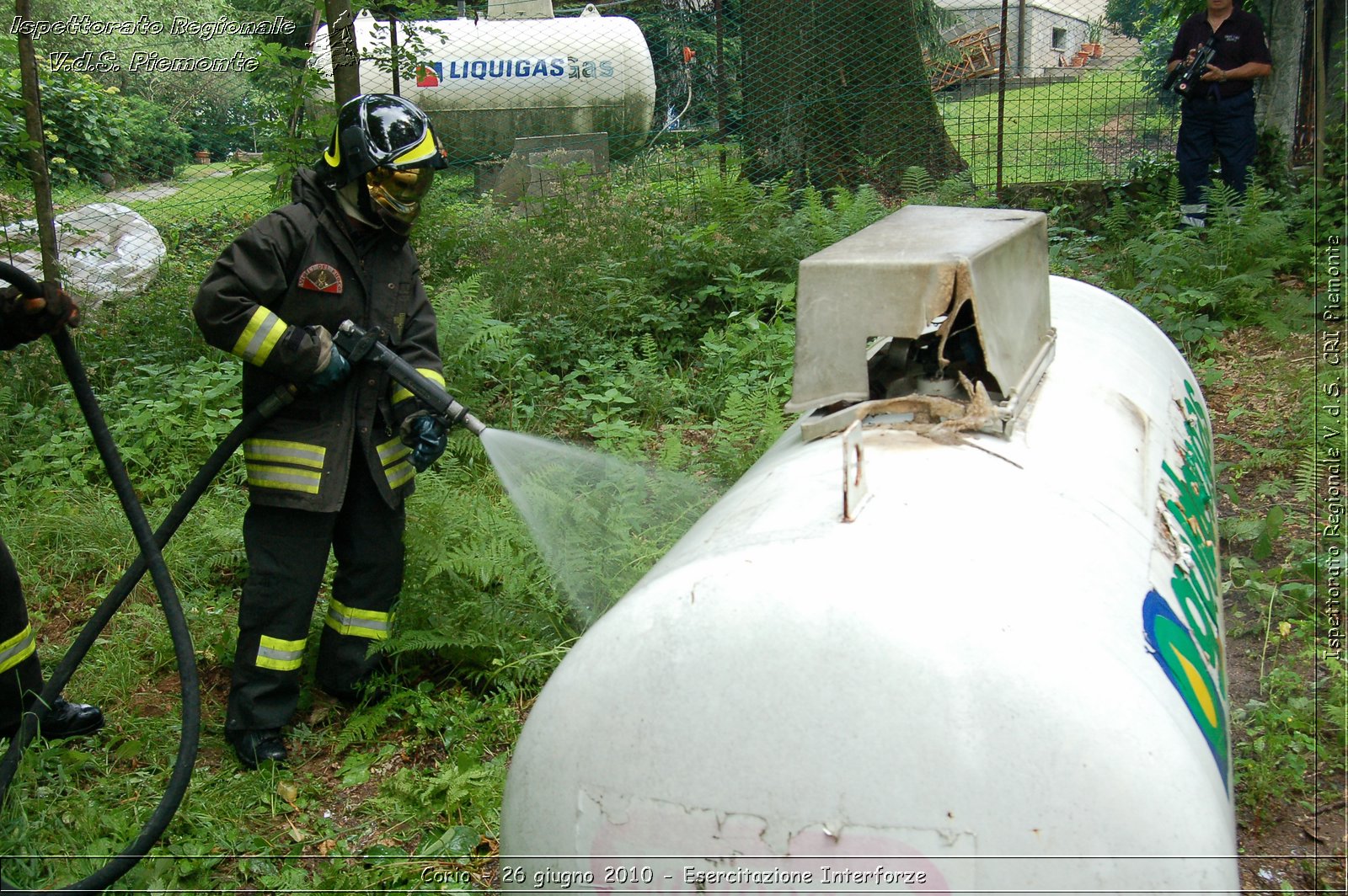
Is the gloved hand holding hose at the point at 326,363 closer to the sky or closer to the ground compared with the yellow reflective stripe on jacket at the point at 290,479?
closer to the sky

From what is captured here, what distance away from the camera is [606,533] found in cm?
418

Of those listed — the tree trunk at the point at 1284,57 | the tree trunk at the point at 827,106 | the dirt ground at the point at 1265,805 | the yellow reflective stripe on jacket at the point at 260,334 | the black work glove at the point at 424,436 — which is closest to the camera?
the dirt ground at the point at 1265,805

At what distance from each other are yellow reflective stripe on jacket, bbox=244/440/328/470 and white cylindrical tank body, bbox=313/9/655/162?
31.0 ft

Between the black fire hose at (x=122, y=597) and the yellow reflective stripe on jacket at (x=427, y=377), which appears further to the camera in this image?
the yellow reflective stripe on jacket at (x=427, y=377)

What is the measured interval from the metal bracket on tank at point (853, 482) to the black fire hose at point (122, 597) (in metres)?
1.95

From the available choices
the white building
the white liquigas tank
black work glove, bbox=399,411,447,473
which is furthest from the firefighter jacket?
the white building

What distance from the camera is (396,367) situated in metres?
3.38

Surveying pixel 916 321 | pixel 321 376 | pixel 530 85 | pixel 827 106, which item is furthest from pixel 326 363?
pixel 530 85

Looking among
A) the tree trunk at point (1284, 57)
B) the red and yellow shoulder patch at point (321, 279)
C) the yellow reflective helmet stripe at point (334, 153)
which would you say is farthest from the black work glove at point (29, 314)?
the tree trunk at point (1284, 57)

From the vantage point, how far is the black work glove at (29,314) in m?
3.07

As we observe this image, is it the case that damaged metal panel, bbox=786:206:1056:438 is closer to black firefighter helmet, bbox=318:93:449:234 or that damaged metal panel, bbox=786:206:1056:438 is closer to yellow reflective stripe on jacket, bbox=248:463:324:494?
black firefighter helmet, bbox=318:93:449:234

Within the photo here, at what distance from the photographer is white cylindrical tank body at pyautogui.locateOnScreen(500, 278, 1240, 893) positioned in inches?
64.2

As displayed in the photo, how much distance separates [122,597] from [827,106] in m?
7.21

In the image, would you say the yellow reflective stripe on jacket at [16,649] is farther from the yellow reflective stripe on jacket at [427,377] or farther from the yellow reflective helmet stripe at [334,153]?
the yellow reflective helmet stripe at [334,153]
